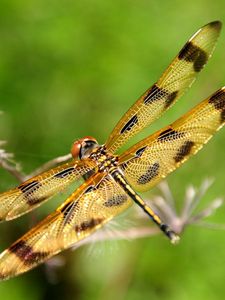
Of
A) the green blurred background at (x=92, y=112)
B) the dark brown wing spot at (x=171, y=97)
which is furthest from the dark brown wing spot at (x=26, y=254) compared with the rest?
the green blurred background at (x=92, y=112)

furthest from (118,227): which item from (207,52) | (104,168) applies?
(207,52)

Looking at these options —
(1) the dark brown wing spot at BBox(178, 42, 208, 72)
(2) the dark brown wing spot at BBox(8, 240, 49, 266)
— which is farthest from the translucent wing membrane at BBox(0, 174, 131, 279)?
(1) the dark brown wing spot at BBox(178, 42, 208, 72)

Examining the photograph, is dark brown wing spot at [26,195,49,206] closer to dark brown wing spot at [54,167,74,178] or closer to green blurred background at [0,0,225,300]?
dark brown wing spot at [54,167,74,178]

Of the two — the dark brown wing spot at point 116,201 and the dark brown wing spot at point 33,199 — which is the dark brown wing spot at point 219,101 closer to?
the dark brown wing spot at point 116,201

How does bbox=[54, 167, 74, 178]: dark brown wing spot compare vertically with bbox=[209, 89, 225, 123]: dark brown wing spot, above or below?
above

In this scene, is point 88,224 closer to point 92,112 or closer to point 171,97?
point 171,97

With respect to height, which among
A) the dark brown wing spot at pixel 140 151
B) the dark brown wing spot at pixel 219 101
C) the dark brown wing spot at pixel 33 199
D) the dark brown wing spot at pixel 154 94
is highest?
the dark brown wing spot at pixel 154 94
